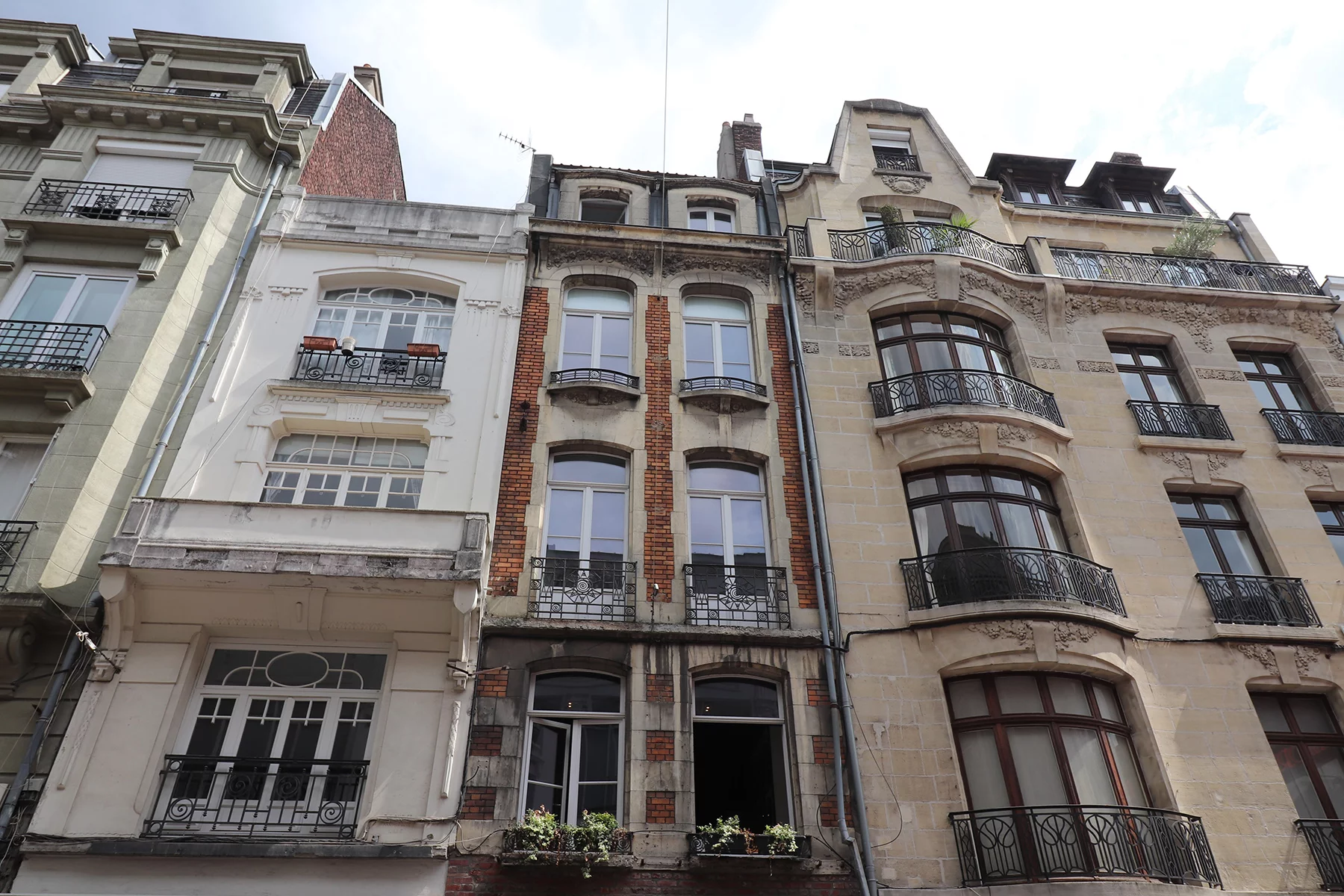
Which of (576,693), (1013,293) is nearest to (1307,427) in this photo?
(1013,293)

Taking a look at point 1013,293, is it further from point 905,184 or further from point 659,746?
point 659,746

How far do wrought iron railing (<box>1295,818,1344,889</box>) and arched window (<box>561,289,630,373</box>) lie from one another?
447 inches

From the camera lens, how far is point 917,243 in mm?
16219

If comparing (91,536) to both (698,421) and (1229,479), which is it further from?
(1229,479)

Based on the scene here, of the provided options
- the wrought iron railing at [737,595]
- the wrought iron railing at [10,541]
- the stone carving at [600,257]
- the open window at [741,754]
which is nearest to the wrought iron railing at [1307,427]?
the wrought iron railing at [737,595]

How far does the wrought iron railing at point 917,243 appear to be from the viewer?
1608cm

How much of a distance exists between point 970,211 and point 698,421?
824 cm

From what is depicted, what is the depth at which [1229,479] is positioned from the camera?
1404 centimetres

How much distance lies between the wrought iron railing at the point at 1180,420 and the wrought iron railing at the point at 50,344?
16719 mm

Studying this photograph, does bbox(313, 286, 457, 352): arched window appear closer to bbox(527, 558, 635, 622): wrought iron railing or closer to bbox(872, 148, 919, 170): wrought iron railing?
bbox(527, 558, 635, 622): wrought iron railing

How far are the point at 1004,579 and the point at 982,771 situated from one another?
2610 millimetres

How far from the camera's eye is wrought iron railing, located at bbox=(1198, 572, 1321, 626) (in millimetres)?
12594

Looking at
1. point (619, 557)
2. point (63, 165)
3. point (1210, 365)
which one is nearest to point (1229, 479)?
point (1210, 365)

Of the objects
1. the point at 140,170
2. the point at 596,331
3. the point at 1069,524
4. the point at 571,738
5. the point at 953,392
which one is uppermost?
the point at 140,170
